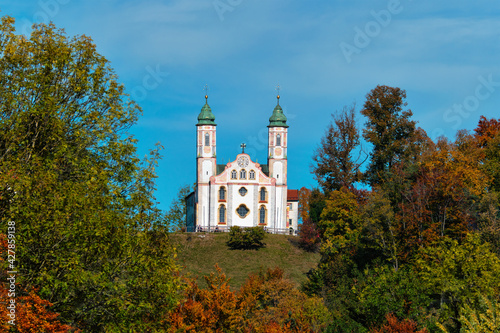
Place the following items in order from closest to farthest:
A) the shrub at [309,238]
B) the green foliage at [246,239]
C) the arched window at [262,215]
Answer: the green foliage at [246,239]
the shrub at [309,238]
the arched window at [262,215]

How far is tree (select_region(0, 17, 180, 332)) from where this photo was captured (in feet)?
50.5

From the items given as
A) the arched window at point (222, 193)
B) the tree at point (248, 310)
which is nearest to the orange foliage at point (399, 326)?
the tree at point (248, 310)

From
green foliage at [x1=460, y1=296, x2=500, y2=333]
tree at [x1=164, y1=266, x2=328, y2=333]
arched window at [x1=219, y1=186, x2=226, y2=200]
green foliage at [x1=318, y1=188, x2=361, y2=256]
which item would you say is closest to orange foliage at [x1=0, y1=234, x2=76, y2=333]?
tree at [x1=164, y1=266, x2=328, y2=333]

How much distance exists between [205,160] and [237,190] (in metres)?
5.29

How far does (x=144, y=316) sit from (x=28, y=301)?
4880 mm

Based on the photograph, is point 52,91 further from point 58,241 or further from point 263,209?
point 263,209

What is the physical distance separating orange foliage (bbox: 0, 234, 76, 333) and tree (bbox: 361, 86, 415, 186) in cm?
4181

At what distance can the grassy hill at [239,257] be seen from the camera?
51.2 meters

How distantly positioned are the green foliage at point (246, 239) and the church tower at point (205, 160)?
10.5 meters

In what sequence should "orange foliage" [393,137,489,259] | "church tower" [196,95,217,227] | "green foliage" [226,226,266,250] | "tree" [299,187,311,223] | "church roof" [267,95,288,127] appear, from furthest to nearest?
"tree" [299,187,311,223], "church roof" [267,95,288,127], "church tower" [196,95,217,227], "green foliage" [226,226,266,250], "orange foliage" [393,137,489,259]

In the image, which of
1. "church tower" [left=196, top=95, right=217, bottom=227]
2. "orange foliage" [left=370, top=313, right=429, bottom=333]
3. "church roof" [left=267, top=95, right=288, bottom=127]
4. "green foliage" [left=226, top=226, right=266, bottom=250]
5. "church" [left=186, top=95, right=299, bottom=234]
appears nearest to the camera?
"orange foliage" [left=370, top=313, right=429, bottom=333]

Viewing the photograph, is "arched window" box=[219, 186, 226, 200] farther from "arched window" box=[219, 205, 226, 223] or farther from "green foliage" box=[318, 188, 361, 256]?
"green foliage" box=[318, 188, 361, 256]

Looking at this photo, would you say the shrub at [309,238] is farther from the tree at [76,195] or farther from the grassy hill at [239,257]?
the tree at [76,195]

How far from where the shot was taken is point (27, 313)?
1404 centimetres
